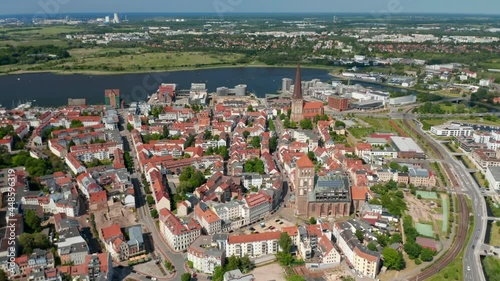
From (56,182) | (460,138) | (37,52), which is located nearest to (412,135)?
(460,138)

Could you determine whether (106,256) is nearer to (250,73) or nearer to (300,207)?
(300,207)

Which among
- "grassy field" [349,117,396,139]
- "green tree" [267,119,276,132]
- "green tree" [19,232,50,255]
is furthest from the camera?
"green tree" [267,119,276,132]

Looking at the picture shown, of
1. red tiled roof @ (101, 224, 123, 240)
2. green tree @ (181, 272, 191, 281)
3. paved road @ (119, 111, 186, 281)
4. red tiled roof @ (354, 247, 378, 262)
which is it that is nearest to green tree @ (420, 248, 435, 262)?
red tiled roof @ (354, 247, 378, 262)

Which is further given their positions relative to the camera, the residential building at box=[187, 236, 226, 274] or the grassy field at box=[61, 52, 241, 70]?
the grassy field at box=[61, 52, 241, 70]

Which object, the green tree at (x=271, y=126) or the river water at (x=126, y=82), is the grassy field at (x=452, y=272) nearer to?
the green tree at (x=271, y=126)

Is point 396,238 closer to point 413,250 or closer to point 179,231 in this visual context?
point 413,250

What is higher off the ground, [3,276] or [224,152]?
[3,276]

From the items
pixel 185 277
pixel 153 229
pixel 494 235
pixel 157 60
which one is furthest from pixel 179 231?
pixel 157 60

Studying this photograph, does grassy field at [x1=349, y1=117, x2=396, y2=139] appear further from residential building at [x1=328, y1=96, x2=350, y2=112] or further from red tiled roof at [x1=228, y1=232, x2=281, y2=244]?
red tiled roof at [x1=228, y1=232, x2=281, y2=244]
